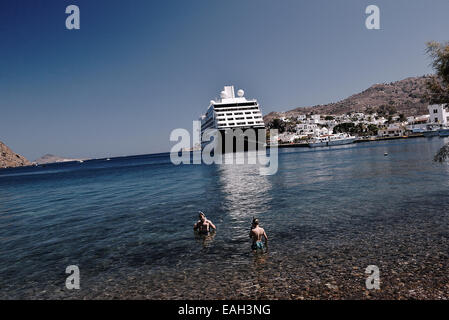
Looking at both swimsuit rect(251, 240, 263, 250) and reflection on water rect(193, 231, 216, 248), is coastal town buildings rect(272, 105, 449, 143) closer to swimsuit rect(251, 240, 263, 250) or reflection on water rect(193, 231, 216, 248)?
reflection on water rect(193, 231, 216, 248)

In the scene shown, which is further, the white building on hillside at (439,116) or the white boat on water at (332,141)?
the white boat on water at (332,141)

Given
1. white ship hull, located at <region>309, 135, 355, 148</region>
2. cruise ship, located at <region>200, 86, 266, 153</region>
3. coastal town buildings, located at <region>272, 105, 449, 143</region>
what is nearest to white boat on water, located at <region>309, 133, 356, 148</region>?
white ship hull, located at <region>309, 135, 355, 148</region>

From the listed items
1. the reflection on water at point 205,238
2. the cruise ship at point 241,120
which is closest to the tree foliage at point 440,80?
the reflection on water at point 205,238

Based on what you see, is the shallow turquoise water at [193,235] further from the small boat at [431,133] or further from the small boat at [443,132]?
the small boat at [431,133]

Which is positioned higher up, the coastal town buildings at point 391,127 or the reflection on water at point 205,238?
the coastal town buildings at point 391,127

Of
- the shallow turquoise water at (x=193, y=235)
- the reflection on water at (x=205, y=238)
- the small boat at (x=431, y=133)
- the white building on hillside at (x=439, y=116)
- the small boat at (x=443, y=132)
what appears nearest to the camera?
the shallow turquoise water at (x=193, y=235)

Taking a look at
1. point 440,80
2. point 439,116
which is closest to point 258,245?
point 440,80

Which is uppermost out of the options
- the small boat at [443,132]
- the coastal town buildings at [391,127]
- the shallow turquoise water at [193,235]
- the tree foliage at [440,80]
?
the coastal town buildings at [391,127]

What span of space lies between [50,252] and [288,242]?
416 inches

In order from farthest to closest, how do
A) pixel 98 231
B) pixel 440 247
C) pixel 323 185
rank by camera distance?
1. pixel 323 185
2. pixel 98 231
3. pixel 440 247

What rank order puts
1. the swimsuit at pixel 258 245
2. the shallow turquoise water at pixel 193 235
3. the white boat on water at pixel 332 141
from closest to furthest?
the shallow turquoise water at pixel 193 235, the swimsuit at pixel 258 245, the white boat on water at pixel 332 141
